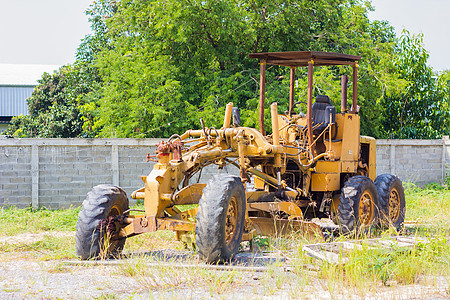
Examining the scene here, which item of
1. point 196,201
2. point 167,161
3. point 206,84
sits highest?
point 206,84

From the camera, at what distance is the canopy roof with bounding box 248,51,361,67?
32.8ft

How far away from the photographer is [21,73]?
176 ft

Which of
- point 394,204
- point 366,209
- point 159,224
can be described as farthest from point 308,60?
point 159,224

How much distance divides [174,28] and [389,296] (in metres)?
14.2

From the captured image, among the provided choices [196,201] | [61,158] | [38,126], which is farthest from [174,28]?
[38,126]

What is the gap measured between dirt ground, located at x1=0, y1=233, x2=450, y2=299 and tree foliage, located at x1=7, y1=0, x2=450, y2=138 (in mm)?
10379

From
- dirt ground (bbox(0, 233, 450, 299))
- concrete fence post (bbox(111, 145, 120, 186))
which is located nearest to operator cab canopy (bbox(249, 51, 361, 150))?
dirt ground (bbox(0, 233, 450, 299))

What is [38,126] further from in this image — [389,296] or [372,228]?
[389,296]

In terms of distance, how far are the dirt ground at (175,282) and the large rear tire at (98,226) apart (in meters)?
0.23

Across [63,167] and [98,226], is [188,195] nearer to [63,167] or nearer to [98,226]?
[98,226]

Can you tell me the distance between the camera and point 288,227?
9359mm

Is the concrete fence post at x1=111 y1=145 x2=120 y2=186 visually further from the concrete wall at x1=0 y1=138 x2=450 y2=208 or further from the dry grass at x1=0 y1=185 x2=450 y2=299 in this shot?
the dry grass at x1=0 y1=185 x2=450 y2=299

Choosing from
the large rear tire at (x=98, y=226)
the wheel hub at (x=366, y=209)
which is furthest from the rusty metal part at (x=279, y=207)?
the large rear tire at (x=98, y=226)

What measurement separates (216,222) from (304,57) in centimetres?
396
